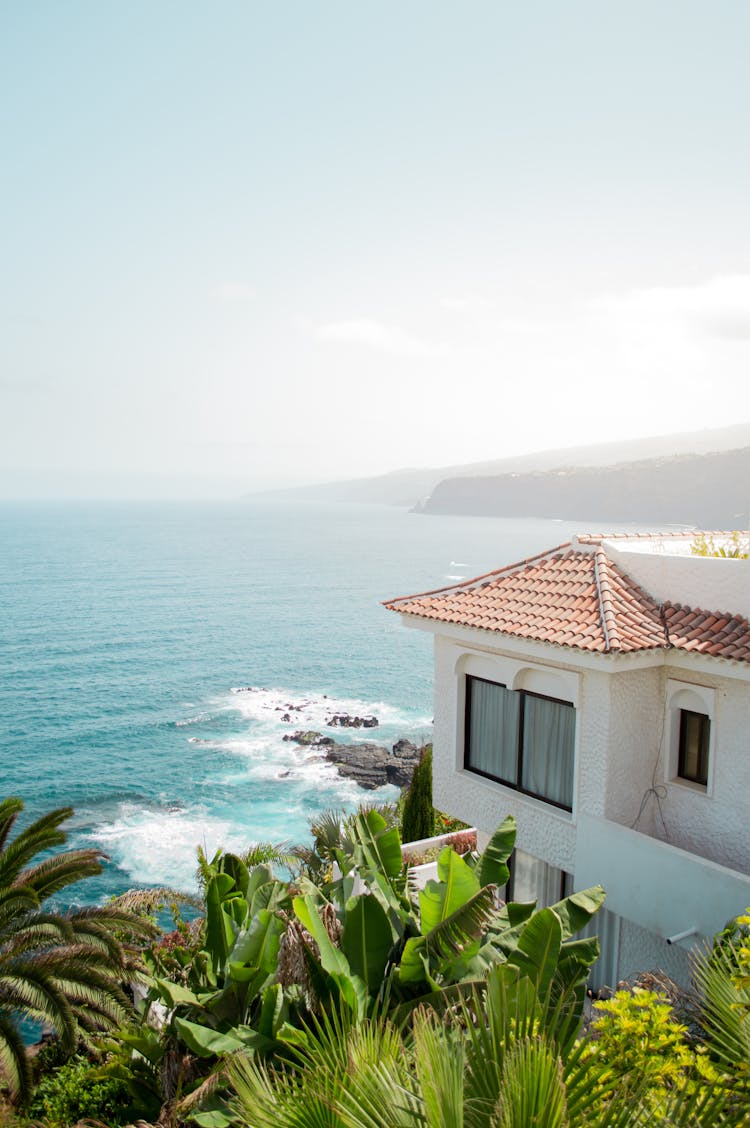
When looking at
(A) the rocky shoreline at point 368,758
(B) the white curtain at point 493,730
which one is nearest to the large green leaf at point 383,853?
(B) the white curtain at point 493,730

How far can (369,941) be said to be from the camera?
Answer: 8.55 meters

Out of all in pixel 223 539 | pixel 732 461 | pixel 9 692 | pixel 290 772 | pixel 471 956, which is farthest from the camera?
pixel 223 539

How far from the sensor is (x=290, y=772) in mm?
45219

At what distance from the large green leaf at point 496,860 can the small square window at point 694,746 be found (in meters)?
3.83

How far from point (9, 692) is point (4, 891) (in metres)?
46.3

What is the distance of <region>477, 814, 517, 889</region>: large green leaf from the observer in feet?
32.1

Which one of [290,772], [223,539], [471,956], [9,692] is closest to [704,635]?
[471,956]

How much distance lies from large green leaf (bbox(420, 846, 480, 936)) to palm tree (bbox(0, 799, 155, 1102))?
27.4 ft

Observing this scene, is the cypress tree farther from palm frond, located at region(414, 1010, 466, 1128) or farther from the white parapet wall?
palm frond, located at region(414, 1010, 466, 1128)

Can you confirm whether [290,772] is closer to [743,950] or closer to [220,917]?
[220,917]

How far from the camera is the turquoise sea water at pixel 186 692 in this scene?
39.4m

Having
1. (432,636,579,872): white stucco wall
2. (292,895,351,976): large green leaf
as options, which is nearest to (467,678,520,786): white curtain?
(432,636,579,872): white stucco wall

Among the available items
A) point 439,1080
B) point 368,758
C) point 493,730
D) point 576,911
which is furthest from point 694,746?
point 368,758

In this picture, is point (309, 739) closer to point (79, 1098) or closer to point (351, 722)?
point (351, 722)
